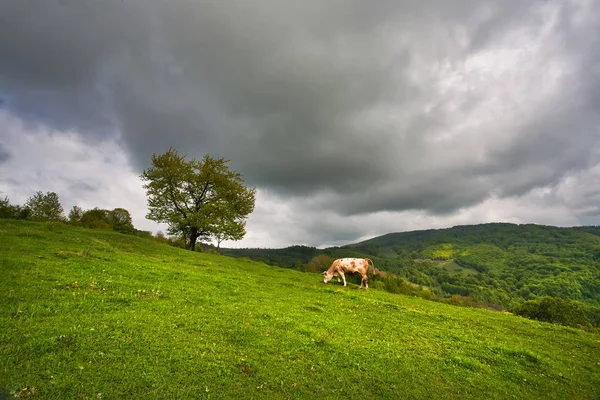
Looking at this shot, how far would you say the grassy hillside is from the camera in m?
7.61

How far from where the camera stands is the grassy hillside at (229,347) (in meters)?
7.61

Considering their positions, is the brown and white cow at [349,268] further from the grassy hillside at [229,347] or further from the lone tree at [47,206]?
the lone tree at [47,206]

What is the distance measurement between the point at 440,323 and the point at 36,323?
20.3m

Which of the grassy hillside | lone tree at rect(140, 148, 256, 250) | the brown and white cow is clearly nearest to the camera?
the grassy hillside

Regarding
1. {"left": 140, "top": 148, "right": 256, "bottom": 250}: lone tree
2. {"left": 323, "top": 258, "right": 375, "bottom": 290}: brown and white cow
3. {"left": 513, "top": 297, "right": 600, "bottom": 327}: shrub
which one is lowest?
{"left": 513, "top": 297, "right": 600, "bottom": 327}: shrub

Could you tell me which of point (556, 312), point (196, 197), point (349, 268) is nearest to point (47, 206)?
point (196, 197)

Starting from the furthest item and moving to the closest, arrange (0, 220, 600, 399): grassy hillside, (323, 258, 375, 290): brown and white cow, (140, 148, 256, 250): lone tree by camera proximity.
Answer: (140, 148, 256, 250): lone tree, (323, 258, 375, 290): brown and white cow, (0, 220, 600, 399): grassy hillside

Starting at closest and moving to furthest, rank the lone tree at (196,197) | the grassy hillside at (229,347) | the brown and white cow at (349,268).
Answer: the grassy hillside at (229,347)
the brown and white cow at (349,268)
the lone tree at (196,197)

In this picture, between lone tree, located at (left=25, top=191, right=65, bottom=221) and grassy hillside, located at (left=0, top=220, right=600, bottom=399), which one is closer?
grassy hillside, located at (left=0, top=220, right=600, bottom=399)

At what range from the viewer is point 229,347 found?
9.94 metres

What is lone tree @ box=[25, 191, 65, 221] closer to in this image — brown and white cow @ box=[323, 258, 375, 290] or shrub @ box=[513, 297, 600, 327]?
brown and white cow @ box=[323, 258, 375, 290]

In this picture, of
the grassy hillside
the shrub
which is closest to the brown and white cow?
the grassy hillside

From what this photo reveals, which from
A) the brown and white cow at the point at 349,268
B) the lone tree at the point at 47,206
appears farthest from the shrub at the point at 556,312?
the lone tree at the point at 47,206

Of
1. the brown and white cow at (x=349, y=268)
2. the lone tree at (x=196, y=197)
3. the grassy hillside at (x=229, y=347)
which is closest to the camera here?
the grassy hillside at (x=229, y=347)
